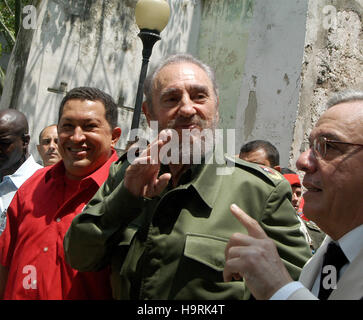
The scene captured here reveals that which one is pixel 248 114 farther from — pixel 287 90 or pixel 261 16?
pixel 261 16

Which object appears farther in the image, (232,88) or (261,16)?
(232,88)

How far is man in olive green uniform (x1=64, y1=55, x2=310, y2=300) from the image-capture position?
6.10 ft

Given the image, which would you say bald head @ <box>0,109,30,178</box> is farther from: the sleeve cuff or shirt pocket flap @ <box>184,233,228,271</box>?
the sleeve cuff

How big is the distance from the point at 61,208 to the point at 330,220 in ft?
4.58

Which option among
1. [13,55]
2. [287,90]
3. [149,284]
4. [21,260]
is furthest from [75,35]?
[149,284]

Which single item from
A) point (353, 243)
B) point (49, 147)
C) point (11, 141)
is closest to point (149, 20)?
point (49, 147)

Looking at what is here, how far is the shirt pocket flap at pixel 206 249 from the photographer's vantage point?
1839mm

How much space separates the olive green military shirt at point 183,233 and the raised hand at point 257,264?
30 cm

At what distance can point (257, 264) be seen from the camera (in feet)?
4.76

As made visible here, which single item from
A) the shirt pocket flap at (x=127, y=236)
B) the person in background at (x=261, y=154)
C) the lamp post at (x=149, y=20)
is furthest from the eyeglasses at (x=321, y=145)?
the lamp post at (x=149, y=20)

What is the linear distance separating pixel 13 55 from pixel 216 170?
7421 millimetres

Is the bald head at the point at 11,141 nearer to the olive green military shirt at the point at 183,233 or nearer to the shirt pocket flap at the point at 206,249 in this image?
the olive green military shirt at the point at 183,233

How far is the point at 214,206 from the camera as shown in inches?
78.1

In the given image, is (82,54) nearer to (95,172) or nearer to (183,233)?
(95,172)
